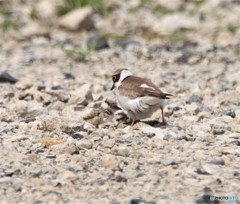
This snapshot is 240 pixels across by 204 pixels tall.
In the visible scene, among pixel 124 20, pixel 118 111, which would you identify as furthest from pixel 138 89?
pixel 124 20

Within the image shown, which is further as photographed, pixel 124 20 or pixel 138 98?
pixel 124 20

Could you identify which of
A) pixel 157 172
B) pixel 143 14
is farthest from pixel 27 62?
pixel 157 172

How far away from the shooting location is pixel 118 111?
26.9 feet

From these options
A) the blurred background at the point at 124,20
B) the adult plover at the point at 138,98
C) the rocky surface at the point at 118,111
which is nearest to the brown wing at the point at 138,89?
the adult plover at the point at 138,98

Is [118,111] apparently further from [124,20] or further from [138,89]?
[124,20]

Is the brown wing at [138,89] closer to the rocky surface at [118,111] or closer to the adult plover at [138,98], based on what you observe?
the adult plover at [138,98]

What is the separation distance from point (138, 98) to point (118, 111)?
0.67m

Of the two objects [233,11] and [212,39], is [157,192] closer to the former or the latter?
[212,39]

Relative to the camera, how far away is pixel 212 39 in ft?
43.2

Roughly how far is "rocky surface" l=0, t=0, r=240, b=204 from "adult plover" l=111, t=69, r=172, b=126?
5.7 inches

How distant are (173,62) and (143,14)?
3.39 metres

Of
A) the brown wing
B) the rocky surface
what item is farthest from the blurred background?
the brown wing

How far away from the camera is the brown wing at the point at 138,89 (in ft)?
24.5

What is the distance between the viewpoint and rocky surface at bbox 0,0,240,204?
18.4ft
